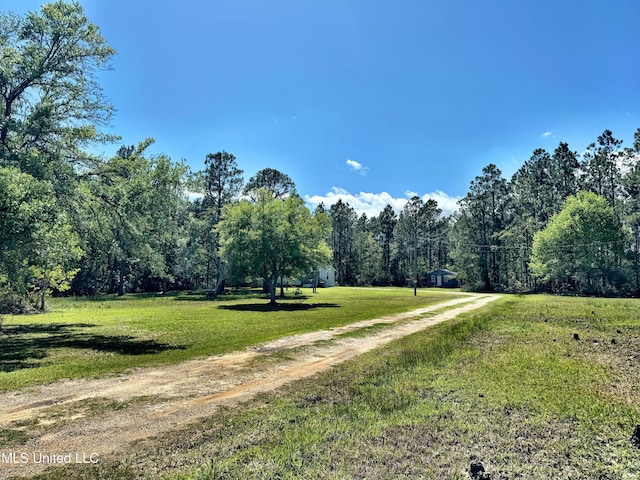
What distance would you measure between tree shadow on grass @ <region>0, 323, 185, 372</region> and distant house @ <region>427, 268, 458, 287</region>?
71.6m

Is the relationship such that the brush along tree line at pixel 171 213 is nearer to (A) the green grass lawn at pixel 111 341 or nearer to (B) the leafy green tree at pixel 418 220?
(A) the green grass lawn at pixel 111 341

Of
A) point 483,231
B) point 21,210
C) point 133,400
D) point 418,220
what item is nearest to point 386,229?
point 418,220

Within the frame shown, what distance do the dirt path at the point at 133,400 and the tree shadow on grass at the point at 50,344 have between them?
2.72 meters

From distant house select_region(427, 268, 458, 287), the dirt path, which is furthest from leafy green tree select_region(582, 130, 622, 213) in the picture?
the dirt path

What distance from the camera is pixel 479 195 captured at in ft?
203

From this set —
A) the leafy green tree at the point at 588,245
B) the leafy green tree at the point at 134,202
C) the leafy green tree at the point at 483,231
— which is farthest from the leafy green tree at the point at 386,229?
the leafy green tree at the point at 134,202

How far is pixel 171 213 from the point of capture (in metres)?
16.7

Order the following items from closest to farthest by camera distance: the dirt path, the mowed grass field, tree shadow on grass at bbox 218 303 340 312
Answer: the mowed grass field, the dirt path, tree shadow on grass at bbox 218 303 340 312

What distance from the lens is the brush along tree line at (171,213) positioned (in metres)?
12.6

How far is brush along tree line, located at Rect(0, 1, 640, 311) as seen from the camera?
1264 cm

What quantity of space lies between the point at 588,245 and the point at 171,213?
46.0m

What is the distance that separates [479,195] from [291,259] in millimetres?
42310

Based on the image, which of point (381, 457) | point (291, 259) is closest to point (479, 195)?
point (291, 259)

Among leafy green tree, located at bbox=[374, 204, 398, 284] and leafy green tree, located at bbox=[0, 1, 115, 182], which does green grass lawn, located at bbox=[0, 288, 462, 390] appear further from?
leafy green tree, located at bbox=[374, 204, 398, 284]
